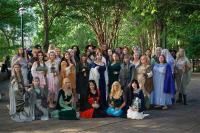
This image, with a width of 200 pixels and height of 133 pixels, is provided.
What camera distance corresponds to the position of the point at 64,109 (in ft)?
42.3

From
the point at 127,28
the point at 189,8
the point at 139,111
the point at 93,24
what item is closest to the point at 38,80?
the point at 139,111

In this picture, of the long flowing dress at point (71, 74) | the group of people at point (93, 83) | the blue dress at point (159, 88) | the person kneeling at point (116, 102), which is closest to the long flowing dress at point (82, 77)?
the group of people at point (93, 83)

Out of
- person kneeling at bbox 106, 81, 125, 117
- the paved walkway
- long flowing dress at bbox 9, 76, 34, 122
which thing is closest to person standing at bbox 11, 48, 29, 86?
long flowing dress at bbox 9, 76, 34, 122

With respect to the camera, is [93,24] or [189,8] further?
[93,24]

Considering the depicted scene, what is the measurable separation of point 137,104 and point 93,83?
1.37m

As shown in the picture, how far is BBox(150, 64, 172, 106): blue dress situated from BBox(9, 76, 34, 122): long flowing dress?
3.97 meters

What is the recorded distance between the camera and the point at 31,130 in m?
11.1

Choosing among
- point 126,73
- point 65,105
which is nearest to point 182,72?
point 126,73

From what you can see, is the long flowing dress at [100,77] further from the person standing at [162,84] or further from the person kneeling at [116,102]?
the person standing at [162,84]

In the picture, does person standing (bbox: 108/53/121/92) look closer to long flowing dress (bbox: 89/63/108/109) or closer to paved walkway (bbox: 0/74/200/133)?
long flowing dress (bbox: 89/63/108/109)

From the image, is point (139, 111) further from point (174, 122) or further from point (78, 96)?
point (78, 96)

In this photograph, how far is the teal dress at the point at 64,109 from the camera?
1270cm

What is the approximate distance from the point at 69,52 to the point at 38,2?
13715 millimetres

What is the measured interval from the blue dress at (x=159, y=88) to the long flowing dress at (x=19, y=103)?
13.0 ft
